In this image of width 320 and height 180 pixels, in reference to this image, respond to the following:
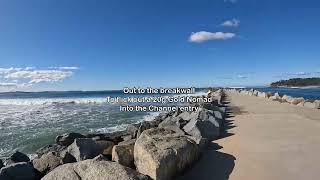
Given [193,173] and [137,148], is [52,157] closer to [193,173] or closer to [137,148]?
[137,148]

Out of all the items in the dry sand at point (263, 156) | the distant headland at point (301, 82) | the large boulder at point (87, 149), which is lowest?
the dry sand at point (263, 156)

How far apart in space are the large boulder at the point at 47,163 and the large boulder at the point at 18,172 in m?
0.43

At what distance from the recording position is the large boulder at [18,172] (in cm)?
588

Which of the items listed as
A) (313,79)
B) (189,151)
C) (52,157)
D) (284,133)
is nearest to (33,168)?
(52,157)

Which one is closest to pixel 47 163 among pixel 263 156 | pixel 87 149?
pixel 87 149

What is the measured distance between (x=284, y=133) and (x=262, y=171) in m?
3.77

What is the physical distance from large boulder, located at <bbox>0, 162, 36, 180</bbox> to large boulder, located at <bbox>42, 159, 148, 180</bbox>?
3.92ft

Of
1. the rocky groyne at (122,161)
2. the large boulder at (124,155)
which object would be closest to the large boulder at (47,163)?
the rocky groyne at (122,161)

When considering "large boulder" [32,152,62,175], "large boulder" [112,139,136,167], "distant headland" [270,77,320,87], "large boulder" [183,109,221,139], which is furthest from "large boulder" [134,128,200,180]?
"distant headland" [270,77,320,87]

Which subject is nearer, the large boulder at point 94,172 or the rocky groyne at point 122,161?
the large boulder at point 94,172

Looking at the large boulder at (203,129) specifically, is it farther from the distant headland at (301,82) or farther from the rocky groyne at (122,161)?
the distant headland at (301,82)

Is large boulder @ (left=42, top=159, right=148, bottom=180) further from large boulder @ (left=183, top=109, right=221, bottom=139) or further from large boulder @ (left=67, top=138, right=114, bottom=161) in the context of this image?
large boulder @ (left=183, top=109, right=221, bottom=139)

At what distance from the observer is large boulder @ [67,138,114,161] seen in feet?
23.7

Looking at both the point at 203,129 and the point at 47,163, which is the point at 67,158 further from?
the point at 203,129
